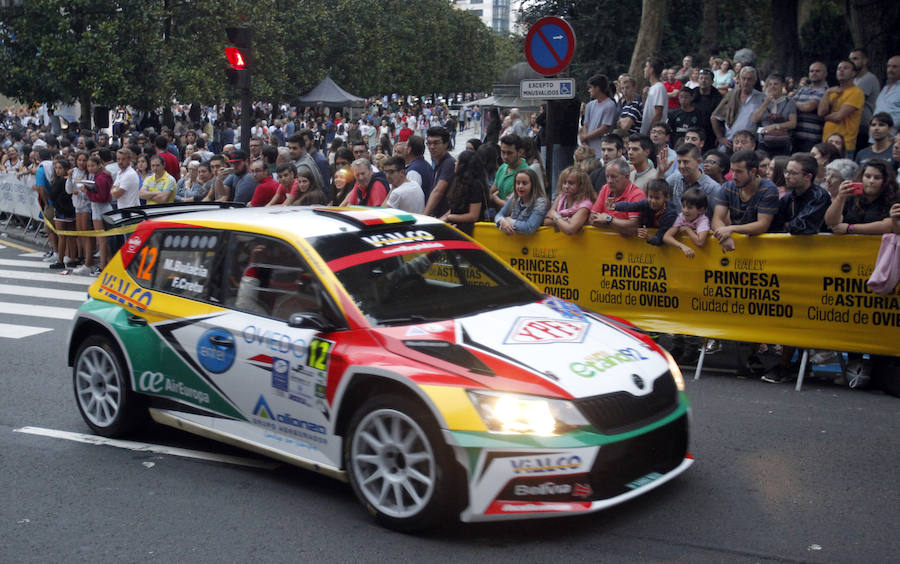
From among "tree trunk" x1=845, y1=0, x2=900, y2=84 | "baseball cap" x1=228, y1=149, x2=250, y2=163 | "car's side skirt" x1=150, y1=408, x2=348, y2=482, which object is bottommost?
"car's side skirt" x1=150, y1=408, x2=348, y2=482

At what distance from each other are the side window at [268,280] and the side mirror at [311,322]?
0.14 meters

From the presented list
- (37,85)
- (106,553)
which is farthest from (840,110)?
(37,85)

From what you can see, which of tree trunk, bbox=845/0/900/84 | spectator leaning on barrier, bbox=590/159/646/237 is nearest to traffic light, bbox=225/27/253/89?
spectator leaning on barrier, bbox=590/159/646/237

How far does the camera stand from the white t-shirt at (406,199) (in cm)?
1038

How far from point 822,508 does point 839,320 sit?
10.1 ft

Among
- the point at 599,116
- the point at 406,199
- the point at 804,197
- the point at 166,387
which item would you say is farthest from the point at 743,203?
the point at 599,116

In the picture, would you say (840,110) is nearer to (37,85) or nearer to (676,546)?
(676,546)

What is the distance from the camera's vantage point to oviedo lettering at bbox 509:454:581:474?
4711mm

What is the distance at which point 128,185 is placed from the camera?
14.1m

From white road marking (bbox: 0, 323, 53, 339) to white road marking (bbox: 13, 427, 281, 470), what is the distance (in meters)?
3.72

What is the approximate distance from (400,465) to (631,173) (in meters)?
5.93

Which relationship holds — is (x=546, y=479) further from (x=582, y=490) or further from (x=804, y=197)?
(x=804, y=197)

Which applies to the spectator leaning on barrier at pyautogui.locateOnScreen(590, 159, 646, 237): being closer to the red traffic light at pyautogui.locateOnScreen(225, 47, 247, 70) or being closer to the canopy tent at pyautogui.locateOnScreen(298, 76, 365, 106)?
the red traffic light at pyautogui.locateOnScreen(225, 47, 247, 70)

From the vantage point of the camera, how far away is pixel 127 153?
46.1 feet
